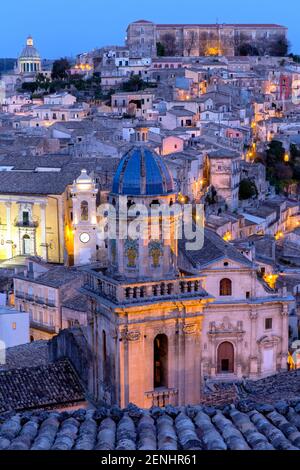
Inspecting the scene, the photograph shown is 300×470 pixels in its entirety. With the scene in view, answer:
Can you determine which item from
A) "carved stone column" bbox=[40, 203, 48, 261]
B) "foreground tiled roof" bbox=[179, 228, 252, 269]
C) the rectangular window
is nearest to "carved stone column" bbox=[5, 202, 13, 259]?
"carved stone column" bbox=[40, 203, 48, 261]

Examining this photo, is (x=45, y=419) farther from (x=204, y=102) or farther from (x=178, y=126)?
(x=204, y=102)

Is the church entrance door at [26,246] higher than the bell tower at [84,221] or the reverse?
the reverse

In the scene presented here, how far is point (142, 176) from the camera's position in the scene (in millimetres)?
11914

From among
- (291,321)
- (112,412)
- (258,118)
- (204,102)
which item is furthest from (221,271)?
(258,118)

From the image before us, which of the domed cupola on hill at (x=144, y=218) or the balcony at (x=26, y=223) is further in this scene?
the balcony at (x=26, y=223)

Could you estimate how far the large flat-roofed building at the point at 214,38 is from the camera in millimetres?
84312

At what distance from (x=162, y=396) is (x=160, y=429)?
4.81 meters

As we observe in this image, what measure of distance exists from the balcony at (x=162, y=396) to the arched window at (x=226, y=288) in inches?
353

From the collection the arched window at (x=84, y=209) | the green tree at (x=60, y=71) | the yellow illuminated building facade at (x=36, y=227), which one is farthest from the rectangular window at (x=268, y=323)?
the green tree at (x=60, y=71)

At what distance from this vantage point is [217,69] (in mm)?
68688

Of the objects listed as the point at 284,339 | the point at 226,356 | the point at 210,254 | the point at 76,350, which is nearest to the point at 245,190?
the point at 284,339

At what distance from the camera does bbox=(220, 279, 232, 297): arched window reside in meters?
20.7

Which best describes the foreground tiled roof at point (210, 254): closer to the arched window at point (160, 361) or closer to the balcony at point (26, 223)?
the arched window at point (160, 361)

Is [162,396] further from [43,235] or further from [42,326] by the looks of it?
[43,235]
